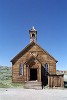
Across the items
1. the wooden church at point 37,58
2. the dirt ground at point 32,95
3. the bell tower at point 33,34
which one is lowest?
the dirt ground at point 32,95

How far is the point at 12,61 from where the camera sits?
44.6 metres

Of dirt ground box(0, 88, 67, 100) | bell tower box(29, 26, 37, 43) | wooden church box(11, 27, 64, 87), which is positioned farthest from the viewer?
bell tower box(29, 26, 37, 43)

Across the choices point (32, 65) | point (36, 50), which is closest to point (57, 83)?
point (32, 65)

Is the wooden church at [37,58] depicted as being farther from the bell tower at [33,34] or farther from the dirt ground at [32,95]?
the dirt ground at [32,95]

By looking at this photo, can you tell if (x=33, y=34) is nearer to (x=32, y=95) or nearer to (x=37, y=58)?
(x=37, y=58)

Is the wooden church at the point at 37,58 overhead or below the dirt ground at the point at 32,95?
overhead

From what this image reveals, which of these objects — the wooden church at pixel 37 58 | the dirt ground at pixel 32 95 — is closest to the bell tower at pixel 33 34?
the wooden church at pixel 37 58

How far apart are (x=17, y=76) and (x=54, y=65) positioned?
7247 mm

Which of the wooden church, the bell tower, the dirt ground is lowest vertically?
the dirt ground

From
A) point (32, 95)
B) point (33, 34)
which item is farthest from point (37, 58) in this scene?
point (32, 95)

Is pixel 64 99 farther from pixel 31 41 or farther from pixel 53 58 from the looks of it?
pixel 31 41

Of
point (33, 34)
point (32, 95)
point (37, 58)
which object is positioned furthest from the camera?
point (33, 34)

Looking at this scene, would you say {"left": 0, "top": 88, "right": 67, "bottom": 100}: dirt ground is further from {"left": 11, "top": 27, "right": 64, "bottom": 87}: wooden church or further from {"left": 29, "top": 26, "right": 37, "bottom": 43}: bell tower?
{"left": 29, "top": 26, "right": 37, "bottom": 43}: bell tower

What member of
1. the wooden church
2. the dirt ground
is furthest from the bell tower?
the dirt ground
